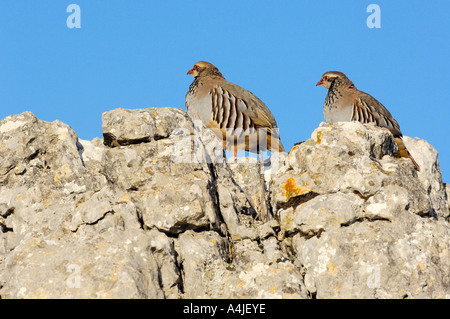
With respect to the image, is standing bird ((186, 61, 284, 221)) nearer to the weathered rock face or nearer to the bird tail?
the bird tail

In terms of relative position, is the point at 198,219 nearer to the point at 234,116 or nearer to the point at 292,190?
the point at 292,190

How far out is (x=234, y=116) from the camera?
478 inches

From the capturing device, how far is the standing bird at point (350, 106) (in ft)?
35.2

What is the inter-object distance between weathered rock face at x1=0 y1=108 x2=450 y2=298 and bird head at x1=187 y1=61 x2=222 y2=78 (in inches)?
182

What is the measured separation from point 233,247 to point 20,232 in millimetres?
2607

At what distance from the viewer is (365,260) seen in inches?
245

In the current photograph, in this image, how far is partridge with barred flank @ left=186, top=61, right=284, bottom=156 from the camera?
1217 centimetres

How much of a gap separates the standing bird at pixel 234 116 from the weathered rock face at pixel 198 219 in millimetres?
3522

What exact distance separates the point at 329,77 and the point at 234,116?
2.18 metres

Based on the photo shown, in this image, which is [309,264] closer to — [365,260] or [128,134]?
[365,260]

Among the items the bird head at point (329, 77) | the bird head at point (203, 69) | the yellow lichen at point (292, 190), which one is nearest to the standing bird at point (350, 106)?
the bird head at point (329, 77)

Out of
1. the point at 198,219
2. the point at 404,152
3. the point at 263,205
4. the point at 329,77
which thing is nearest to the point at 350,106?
the point at 329,77

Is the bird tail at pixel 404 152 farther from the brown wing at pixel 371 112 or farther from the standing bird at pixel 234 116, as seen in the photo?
the standing bird at pixel 234 116
